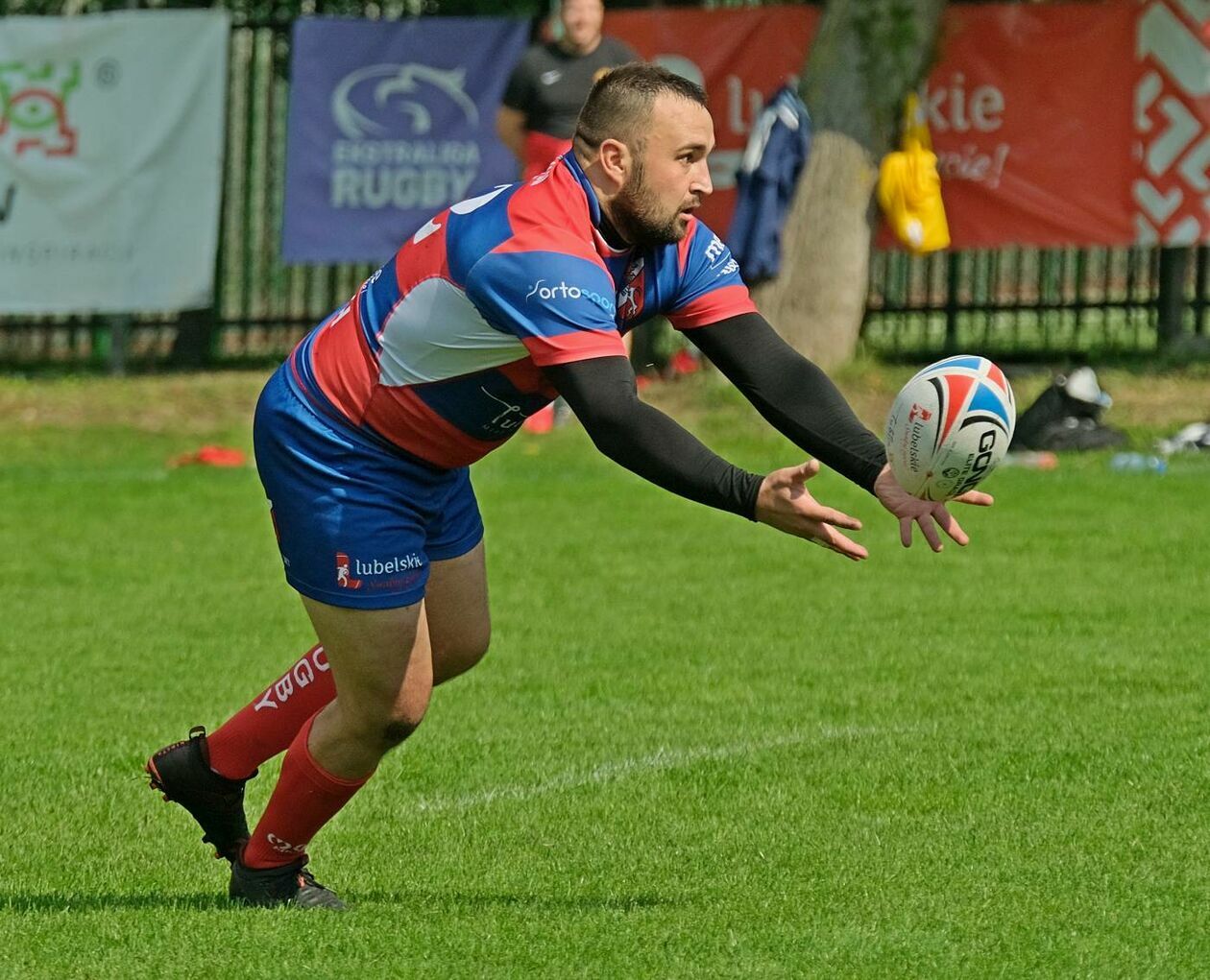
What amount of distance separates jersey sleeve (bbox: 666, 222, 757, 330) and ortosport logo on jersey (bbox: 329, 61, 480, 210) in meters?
10.9

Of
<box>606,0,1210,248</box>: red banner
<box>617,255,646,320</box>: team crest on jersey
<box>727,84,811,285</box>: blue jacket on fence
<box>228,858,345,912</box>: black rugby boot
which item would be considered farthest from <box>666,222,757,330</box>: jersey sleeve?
<box>606,0,1210,248</box>: red banner

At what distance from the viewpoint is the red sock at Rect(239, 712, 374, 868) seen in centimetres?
524

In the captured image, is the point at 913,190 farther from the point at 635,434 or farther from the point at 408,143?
the point at 635,434


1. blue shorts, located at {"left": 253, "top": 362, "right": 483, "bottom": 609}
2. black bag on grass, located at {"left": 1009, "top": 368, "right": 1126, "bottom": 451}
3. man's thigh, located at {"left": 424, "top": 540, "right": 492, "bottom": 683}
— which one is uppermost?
blue shorts, located at {"left": 253, "top": 362, "right": 483, "bottom": 609}

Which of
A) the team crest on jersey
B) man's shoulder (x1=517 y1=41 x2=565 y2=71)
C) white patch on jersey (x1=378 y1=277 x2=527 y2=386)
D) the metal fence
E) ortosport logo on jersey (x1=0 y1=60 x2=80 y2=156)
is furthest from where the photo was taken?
the metal fence

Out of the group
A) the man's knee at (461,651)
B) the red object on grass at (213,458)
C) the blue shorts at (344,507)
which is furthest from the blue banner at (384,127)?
the blue shorts at (344,507)

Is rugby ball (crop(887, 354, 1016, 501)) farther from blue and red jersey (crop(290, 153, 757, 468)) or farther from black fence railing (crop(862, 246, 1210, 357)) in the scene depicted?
black fence railing (crop(862, 246, 1210, 357))

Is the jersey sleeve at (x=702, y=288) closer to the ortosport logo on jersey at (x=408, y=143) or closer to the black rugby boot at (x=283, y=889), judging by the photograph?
the black rugby boot at (x=283, y=889)

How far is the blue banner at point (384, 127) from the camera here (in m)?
15.9

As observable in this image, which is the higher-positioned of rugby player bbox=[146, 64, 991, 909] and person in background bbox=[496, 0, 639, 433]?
rugby player bbox=[146, 64, 991, 909]

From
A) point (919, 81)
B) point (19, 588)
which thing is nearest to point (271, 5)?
point (919, 81)

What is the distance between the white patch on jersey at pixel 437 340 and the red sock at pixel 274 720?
960mm

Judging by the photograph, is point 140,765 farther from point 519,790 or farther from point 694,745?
point 694,745

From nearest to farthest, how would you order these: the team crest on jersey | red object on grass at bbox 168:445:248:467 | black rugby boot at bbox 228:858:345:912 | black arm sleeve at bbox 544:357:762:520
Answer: black arm sleeve at bbox 544:357:762:520 < the team crest on jersey < black rugby boot at bbox 228:858:345:912 < red object on grass at bbox 168:445:248:467
